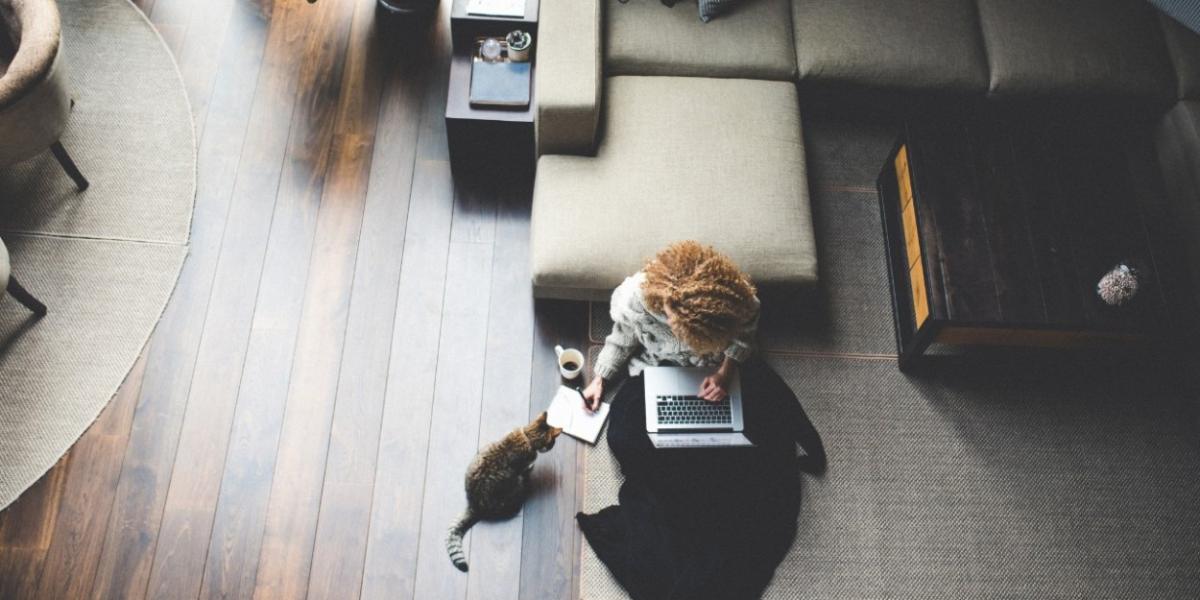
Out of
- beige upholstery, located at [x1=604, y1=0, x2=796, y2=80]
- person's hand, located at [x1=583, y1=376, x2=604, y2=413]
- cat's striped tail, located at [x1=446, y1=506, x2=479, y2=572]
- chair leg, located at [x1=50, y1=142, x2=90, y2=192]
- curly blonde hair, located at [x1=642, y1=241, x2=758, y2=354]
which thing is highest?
beige upholstery, located at [x1=604, y1=0, x2=796, y2=80]

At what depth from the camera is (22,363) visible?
8.25 ft

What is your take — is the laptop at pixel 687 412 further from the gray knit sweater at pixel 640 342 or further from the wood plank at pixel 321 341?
the wood plank at pixel 321 341

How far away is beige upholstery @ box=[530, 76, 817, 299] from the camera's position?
2.44 metres

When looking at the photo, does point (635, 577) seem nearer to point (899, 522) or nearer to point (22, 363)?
point (899, 522)

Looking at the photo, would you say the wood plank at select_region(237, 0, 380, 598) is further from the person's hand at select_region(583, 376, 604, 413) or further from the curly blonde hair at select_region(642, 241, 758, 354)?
the curly blonde hair at select_region(642, 241, 758, 354)

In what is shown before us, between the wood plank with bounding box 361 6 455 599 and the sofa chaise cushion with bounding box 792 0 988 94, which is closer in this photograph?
the wood plank with bounding box 361 6 455 599

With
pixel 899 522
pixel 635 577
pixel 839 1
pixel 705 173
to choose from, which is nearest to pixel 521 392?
pixel 635 577

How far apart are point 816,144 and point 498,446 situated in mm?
1736

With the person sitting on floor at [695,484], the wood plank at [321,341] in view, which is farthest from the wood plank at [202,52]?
the person sitting on floor at [695,484]

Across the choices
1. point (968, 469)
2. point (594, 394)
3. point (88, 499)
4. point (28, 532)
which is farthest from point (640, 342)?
point (28, 532)

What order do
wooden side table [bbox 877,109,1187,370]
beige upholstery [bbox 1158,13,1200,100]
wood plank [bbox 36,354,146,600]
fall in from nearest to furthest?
1. wood plank [bbox 36,354,146,600]
2. wooden side table [bbox 877,109,1187,370]
3. beige upholstery [bbox 1158,13,1200,100]

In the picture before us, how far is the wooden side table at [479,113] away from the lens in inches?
104

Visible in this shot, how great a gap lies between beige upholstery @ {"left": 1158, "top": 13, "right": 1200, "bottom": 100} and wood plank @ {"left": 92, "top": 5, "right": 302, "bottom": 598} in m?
3.30

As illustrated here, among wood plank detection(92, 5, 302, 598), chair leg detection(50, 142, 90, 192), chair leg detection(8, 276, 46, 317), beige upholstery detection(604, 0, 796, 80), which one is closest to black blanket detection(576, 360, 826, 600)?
beige upholstery detection(604, 0, 796, 80)
